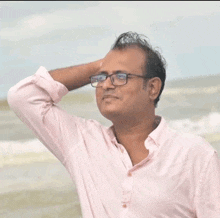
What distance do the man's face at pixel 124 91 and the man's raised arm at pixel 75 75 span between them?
0.26 ft

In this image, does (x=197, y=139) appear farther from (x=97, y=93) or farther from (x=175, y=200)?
(x=97, y=93)

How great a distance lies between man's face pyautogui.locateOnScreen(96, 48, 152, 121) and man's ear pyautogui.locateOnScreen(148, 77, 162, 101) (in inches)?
1.4

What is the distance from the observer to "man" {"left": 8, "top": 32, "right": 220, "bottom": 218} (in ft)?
6.31

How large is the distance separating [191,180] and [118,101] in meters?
0.41

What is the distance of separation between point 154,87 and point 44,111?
46cm

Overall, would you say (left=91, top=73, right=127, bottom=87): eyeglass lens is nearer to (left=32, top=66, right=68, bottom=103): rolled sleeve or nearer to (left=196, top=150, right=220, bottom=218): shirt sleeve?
A: (left=32, top=66, right=68, bottom=103): rolled sleeve

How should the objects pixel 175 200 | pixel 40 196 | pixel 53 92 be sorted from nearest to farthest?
pixel 175 200 → pixel 53 92 → pixel 40 196

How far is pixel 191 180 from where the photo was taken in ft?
6.33

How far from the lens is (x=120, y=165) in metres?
2.01

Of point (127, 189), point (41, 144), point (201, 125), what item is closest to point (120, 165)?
point (127, 189)

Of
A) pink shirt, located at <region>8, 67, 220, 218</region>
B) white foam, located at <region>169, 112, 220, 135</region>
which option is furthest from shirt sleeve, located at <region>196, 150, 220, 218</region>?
white foam, located at <region>169, 112, 220, 135</region>

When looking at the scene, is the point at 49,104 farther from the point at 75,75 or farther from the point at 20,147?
the point at 20,147

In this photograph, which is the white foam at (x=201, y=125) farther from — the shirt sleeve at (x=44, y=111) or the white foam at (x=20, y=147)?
the shirt sleeve at (x=44, y=111)

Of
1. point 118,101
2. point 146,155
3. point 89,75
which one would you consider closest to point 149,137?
point 146,155
